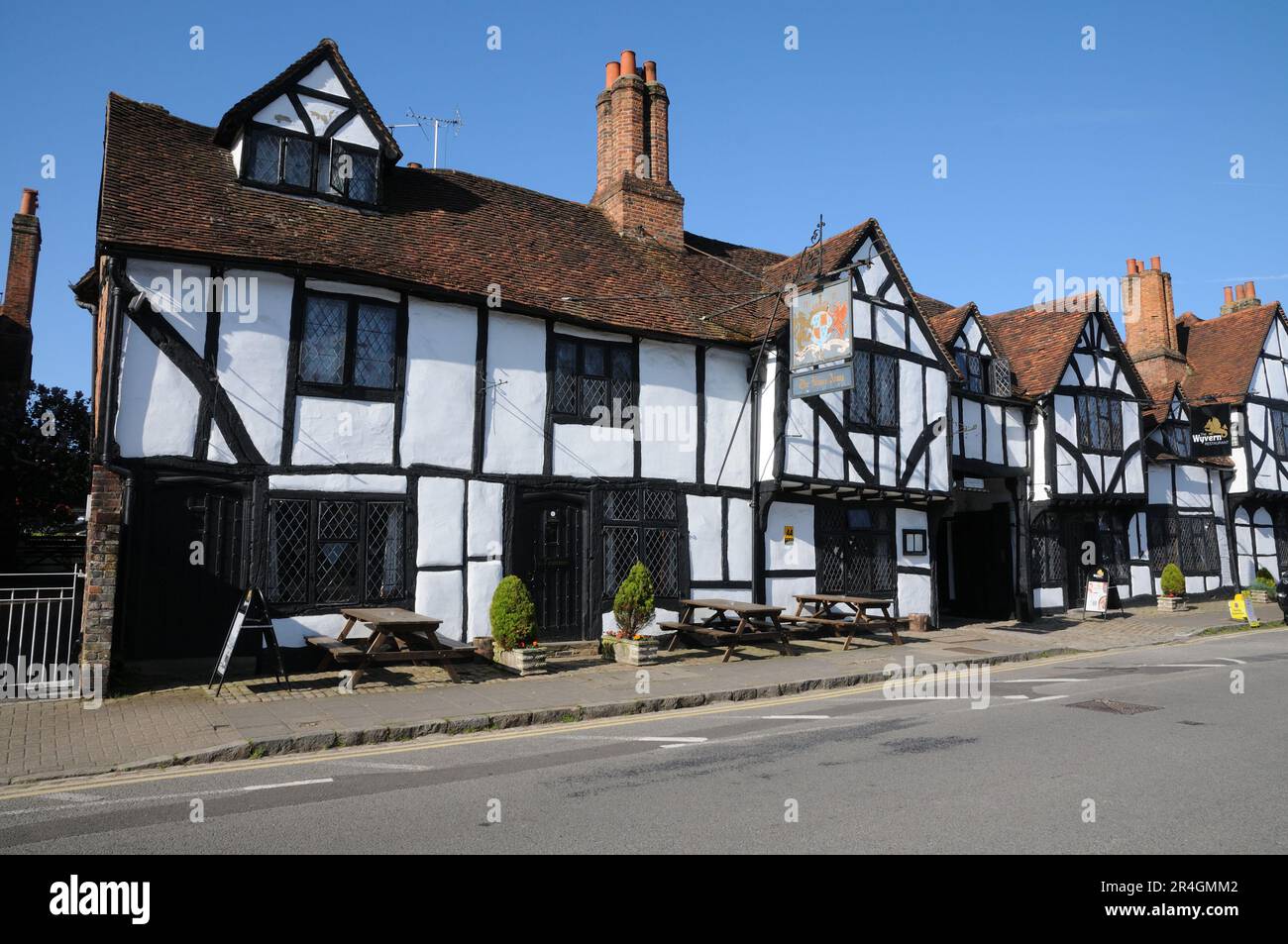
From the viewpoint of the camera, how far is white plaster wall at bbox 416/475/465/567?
41.5 feet

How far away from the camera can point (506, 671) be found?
38.8 feet

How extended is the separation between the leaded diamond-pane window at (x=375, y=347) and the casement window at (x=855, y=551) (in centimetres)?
880

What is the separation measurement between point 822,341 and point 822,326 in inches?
10.5

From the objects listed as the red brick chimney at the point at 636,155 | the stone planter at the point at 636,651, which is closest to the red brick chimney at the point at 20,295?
the red brick chimney at the point at 636,155

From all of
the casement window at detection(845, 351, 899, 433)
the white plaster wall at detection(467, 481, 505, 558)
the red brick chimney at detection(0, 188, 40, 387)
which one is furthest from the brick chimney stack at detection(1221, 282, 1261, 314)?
the red brick chimney at detection(0, 188, 40, 387)

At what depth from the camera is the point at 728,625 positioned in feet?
49.1

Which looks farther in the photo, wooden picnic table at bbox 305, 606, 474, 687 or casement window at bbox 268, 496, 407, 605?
casement window at bbox 268, 496, 407, 605

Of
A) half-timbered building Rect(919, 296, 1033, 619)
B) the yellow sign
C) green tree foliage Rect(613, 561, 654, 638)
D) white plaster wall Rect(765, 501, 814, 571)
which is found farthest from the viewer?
half-timbered building Rect(919, 296, 1033, 619)

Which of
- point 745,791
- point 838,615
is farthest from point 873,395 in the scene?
point 745,791

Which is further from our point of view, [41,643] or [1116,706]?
[41,643]

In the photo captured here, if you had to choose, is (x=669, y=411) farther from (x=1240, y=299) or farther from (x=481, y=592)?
(x=1240, y=299)

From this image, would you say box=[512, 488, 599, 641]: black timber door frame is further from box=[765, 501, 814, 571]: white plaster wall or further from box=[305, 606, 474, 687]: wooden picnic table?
box=[765, 501, 814, 571]: white plaster wall

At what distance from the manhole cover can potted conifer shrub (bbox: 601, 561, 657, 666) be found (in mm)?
6011
